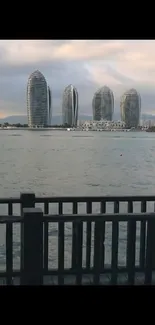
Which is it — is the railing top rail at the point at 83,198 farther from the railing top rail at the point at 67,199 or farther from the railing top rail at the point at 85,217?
the railing top rail at the point at 85,217

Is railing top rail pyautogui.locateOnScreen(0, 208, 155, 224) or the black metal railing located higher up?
railing top rail pyautogui.locateOnScreen(0, 208, 155, 224)

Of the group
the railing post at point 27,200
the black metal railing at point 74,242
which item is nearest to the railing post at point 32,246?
the black metal railing at point 74,242

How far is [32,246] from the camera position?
4.34 meters

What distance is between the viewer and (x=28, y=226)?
14.0ft

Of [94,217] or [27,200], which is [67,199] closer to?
[27,200]

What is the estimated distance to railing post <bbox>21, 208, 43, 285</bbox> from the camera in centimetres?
428

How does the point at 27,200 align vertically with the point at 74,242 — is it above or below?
above

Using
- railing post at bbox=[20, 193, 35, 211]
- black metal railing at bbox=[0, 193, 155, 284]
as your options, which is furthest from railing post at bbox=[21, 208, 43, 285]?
railing post at bbox=[20, 193, 35, 211]

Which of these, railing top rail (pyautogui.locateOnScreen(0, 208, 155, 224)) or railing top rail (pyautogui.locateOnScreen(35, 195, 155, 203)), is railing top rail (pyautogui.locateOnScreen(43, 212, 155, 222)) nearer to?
railing top rail (pyautogui.locateOnScreen(0, 208, 155, 224))

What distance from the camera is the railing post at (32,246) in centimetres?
428

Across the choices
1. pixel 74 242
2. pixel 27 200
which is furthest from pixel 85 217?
pixel 27 200
